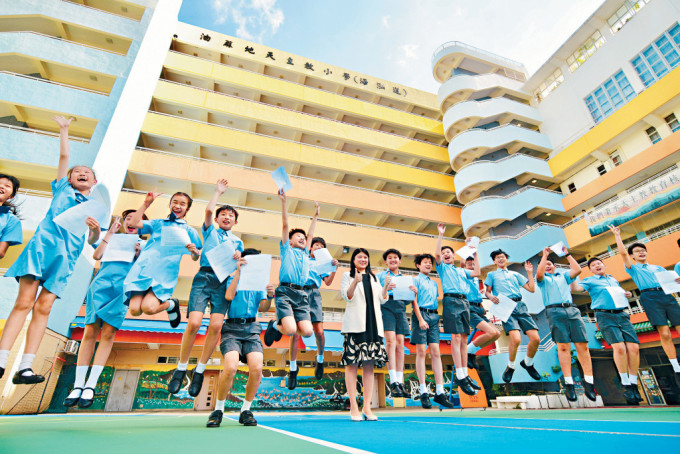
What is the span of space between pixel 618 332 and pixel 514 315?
1.49 m

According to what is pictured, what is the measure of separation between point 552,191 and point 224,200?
18.7 metres

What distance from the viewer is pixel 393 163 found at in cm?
2217

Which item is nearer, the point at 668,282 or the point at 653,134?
the point at 668,282

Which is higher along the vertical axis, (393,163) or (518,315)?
(393,163)

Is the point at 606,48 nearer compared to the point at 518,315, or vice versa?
the point at 518,315

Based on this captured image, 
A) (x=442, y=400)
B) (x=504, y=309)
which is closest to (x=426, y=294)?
(x=504, y=309)

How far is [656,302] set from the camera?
552cm

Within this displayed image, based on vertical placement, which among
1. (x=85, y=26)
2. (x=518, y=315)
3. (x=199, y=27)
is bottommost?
(x=518, y=315)

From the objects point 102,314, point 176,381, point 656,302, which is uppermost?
point 656,302

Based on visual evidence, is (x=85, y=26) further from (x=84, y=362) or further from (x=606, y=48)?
(x=606, y=48)

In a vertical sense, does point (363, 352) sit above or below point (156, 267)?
below

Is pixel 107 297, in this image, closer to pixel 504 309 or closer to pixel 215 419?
pixel 215 419

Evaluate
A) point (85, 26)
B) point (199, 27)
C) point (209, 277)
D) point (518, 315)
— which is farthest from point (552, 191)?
point (85, 26)

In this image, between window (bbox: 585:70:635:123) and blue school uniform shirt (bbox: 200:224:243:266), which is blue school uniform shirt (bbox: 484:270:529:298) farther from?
window (bbox: 585:70:635:123)
